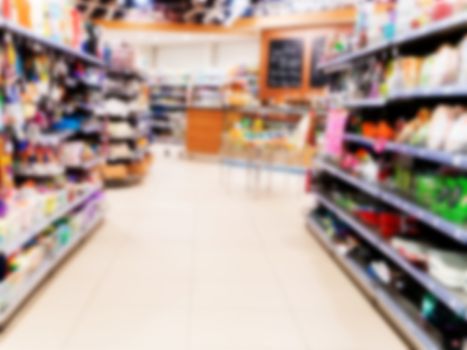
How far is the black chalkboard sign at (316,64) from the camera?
33.6 ft

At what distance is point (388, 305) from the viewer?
8.63 feet

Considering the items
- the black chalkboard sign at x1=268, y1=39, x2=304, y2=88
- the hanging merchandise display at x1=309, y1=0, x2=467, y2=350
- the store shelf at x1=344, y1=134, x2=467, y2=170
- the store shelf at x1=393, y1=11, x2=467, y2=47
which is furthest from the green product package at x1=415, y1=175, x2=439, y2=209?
the black chalkboard sign at x1=268, y1=39, x2=304, y2=88

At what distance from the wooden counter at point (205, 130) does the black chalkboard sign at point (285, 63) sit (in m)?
2.19

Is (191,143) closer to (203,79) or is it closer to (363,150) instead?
(203,79)

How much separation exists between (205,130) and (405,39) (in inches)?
286

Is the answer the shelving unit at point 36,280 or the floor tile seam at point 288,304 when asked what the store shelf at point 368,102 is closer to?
the floor tile seam at point 288,304

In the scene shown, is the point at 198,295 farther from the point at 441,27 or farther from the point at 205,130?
the point at 205,130

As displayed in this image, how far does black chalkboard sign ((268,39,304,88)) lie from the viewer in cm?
1058

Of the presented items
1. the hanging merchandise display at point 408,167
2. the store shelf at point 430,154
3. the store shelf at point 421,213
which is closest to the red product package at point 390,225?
the hanging merchandise display at point 408,167

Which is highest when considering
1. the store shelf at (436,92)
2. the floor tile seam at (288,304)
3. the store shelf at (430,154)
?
the store shelf at (436,92)

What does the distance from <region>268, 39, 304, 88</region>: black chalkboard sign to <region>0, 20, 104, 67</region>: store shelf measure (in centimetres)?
675

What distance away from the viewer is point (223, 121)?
9.58 meters

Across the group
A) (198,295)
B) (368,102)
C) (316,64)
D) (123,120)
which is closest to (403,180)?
(368,102)

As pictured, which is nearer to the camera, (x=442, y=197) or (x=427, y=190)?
(x=442, y=197)
